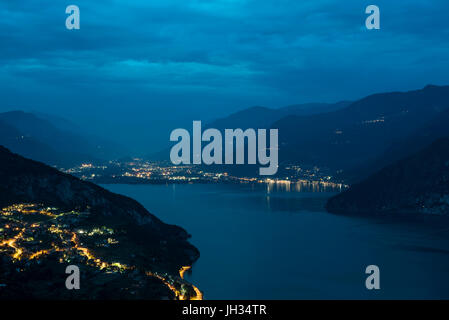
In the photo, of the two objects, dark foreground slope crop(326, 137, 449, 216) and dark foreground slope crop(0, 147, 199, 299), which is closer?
dark foreground slope crop(0, 147, 199, 299)

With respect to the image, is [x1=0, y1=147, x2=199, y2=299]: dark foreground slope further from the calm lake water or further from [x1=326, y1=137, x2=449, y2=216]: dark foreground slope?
[x1=326, y1=137, x2=449, y2=216]: dark foreground slope

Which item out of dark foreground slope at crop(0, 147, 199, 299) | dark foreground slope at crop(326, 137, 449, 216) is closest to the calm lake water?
dark foreground slope at crop(0, 147, 199, 299)

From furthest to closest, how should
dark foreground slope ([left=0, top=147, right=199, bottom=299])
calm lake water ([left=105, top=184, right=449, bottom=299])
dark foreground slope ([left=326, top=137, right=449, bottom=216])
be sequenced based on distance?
dark foreground slope ([left=326, top=137, right=449, bottom=216])
calm lake water ([left=105, top=184, right=449, bottom=299])
dark foreground slope ([left=0, top=147, right=199, bottom=299])

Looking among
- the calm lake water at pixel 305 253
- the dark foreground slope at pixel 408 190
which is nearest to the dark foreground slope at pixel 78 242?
the calm lake water at pixel 305 253

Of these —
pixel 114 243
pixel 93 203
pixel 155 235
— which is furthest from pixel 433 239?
pixel 93 203

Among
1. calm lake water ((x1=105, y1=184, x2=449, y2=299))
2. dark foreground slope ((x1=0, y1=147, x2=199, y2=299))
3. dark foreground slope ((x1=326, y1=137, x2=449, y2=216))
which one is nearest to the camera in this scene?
dark foreground slope ((x1=0, y1=147, x2=199, y2=299))

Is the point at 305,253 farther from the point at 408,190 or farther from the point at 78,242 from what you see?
the point at 408,190

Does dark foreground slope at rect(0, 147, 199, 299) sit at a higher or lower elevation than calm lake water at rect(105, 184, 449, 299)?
higher

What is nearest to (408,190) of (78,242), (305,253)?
(305,253)
